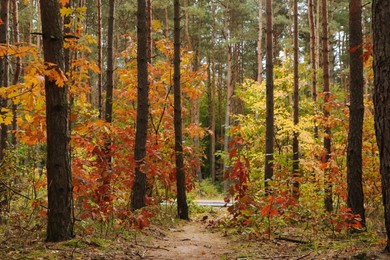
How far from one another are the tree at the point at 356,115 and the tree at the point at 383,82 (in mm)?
3170

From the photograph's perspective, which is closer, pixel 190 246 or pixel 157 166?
pixel 190 246

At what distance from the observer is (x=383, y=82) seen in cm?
366

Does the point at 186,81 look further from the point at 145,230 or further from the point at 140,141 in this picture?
the point at 145,230

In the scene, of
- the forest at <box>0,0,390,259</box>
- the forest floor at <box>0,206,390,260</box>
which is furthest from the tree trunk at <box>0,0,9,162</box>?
the forest floor at <box>0,206,390,260</box>

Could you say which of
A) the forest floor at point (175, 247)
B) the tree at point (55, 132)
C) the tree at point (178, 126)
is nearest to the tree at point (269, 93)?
the tree at point (178, 126)

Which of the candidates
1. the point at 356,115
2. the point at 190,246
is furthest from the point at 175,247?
the point at 356,115

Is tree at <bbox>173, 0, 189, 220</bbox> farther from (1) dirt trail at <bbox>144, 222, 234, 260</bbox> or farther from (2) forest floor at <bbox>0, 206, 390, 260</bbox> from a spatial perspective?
(2) forest floor at <bbox>0, 206, 390, 260</bbox>

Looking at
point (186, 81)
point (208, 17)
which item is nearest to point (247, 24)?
point (208, 17)

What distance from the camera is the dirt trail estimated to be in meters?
5.88

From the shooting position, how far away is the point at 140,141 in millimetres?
8336

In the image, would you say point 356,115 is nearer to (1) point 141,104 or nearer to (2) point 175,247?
(2) point 175,247

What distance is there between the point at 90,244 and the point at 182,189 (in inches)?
220

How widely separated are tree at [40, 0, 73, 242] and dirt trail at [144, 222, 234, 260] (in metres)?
1.37

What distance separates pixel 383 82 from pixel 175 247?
4390mm
